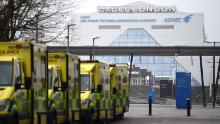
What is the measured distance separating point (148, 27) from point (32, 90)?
5596 inches

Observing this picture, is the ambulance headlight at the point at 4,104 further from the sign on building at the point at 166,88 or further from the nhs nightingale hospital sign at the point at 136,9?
the nhs nightingale hospital sign at the point at 136,9

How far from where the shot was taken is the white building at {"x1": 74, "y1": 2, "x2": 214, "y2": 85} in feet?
510

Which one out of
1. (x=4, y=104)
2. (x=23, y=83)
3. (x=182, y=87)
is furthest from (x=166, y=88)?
(x=4, y=104)

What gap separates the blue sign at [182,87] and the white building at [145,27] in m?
104

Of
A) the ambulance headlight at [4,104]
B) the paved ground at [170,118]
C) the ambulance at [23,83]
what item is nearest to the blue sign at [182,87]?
the paved ground at [170,118]

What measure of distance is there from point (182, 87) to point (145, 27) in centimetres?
10885

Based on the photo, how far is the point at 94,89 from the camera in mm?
25578

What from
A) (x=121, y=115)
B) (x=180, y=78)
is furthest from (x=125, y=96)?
(x=180, y=78)

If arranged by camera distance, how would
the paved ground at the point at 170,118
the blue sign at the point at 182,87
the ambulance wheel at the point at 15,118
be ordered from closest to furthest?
the ambulance wheel at the point at 15,118, the paved ground at the point at 170,118, the blue sign at the point at 182,87

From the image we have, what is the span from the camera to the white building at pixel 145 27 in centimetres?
15538

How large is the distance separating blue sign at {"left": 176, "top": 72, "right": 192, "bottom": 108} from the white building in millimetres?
104036

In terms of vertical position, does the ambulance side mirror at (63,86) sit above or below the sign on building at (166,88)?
above

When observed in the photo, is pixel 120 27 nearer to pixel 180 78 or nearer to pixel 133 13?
pixel 133 13

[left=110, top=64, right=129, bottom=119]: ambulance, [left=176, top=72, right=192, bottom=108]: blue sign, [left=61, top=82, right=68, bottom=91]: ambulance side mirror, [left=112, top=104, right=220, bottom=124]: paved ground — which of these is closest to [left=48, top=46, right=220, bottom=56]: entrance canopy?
[left=176, top=72, right=192, bottom=108]: blue sign
